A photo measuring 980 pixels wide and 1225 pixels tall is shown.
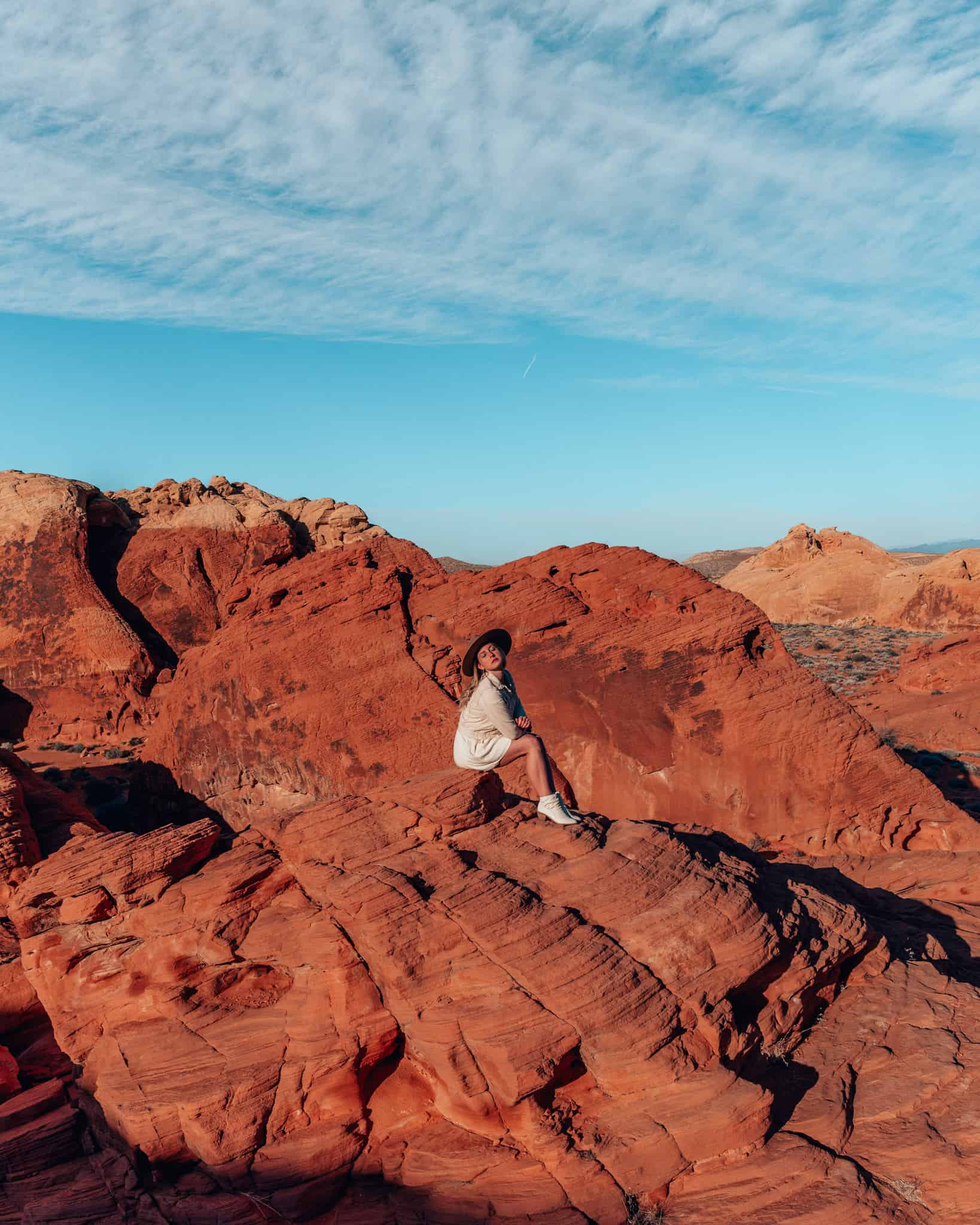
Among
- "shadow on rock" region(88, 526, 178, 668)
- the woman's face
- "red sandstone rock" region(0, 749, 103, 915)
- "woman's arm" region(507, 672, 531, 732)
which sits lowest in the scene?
"red sandstone rock" region(0, 749, 103, 915)

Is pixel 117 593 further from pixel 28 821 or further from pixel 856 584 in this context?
pixel 856 584

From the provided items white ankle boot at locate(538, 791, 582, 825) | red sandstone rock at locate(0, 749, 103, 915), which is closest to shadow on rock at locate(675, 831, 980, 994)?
white ankle boot at locate(538, 791, 582, 825)

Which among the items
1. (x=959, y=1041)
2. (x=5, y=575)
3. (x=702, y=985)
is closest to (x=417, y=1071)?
(x=702, y=985)

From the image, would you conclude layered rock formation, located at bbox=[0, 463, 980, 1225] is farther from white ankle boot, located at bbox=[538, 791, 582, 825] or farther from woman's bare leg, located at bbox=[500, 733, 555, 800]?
woman's bare leg, located at bbox=[500, 733, 555, 800]

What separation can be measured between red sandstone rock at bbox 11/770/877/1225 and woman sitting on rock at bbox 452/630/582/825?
252 millimetres

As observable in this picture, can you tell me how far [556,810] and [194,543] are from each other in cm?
1966

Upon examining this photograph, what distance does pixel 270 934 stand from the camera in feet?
21.8

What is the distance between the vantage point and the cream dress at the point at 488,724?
24.2ft

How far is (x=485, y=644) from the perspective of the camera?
7.39 meters

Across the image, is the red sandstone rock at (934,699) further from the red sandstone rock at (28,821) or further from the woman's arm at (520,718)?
the red sandstone rock at (28,821)

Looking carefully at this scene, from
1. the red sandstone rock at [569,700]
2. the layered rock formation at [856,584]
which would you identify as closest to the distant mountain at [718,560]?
the layered rock formation at [856,584]

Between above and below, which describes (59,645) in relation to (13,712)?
above

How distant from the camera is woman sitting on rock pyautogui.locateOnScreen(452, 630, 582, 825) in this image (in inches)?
286

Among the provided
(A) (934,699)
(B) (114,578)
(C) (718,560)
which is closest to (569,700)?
(A) (934,699)
